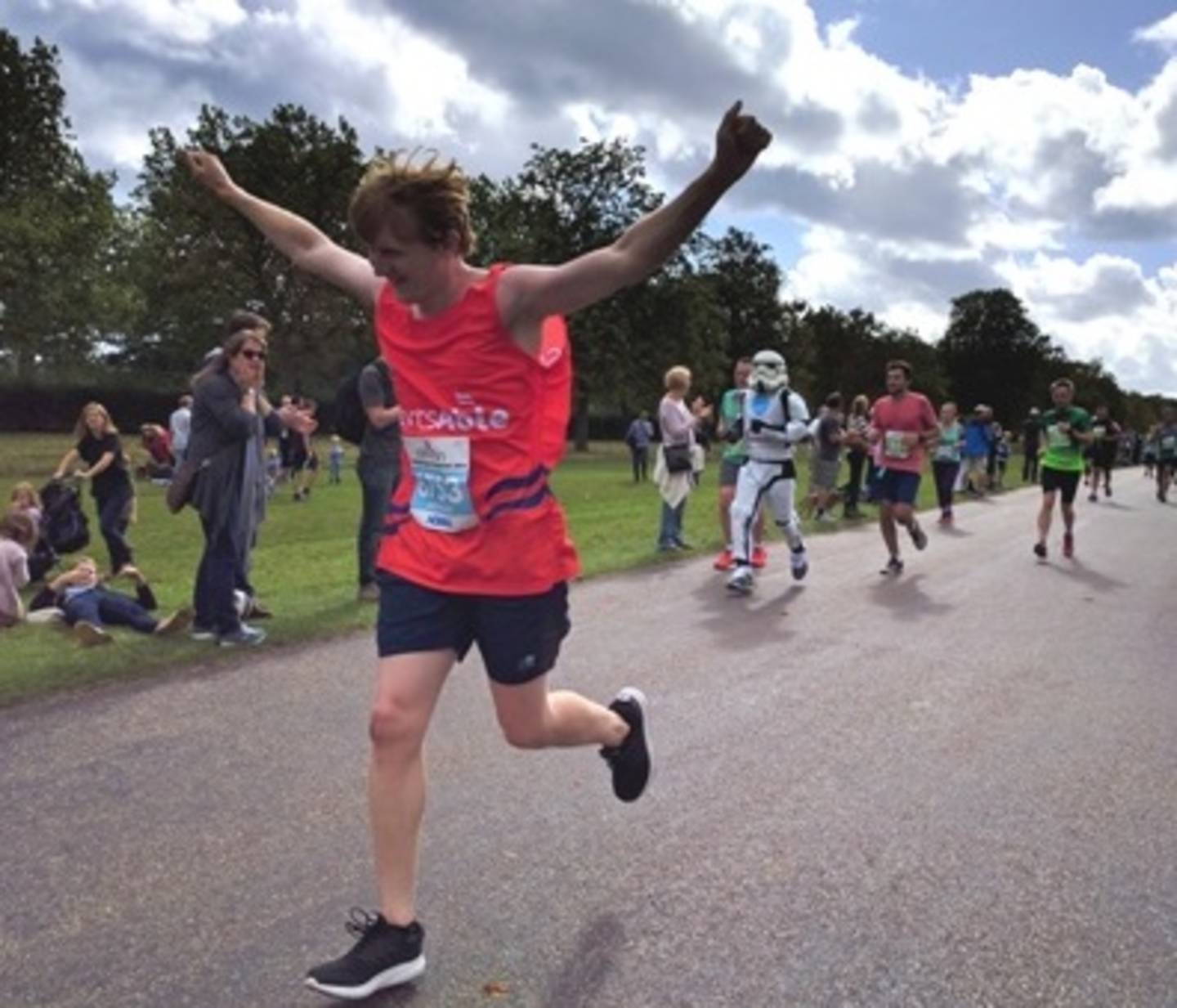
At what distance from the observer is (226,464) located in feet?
23.5

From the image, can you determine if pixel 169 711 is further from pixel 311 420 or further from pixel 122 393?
pixel 122 393

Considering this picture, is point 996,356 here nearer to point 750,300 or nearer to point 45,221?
point 750,300

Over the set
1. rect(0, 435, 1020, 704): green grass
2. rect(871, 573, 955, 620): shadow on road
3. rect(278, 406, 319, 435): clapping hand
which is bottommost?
rect(0, 435, 1020, 704): green grass

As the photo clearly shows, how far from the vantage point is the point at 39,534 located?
10.4m

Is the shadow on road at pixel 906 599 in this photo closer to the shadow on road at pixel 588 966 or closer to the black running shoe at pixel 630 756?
the black running shoe at pixel 630 756

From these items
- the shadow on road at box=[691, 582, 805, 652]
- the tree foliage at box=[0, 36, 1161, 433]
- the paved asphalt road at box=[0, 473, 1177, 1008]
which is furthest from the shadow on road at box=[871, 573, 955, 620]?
the tree foliage at box=[0, 36, 1161, 433]

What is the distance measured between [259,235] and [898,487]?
40355mm

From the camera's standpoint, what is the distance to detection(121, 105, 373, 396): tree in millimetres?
45125

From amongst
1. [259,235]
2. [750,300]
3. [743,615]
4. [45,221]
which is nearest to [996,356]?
[750,300]

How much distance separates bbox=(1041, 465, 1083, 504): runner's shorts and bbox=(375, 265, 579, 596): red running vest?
11055 millimetres

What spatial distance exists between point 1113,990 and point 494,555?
2.01 m

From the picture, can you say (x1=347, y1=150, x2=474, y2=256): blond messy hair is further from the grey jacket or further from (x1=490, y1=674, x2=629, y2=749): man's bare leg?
the grey jacket

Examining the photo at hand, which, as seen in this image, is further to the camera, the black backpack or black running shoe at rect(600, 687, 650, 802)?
the black backpack

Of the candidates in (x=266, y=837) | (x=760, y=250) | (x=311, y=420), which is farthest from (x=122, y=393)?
(x=266, y=837)
